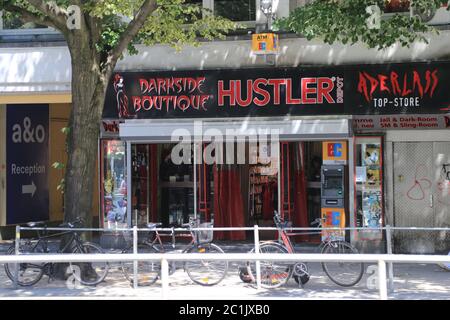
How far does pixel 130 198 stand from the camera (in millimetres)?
15461

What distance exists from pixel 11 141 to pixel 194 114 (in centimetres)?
505

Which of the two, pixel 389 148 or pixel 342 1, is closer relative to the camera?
pixel 342 1

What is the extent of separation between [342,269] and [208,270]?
2092 mm

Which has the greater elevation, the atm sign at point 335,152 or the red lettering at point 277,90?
the red lettering at point 277,90

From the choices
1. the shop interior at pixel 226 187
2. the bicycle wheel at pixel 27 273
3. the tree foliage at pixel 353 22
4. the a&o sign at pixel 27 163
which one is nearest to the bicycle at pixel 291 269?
the bicycle wheel at pixel 27 273

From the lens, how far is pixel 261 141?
15266 mm

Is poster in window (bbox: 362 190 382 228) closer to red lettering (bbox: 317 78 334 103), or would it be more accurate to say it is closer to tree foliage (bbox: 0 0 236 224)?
red lettering (bbox: 317 78 334 103)

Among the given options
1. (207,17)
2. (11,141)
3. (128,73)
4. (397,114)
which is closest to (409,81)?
(397,114)

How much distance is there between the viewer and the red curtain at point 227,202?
1564 centimetres

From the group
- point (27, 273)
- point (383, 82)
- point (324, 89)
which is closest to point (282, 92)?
point (324, 89)

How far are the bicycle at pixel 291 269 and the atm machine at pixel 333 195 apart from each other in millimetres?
3685

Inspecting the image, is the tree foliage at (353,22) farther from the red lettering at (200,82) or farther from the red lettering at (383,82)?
the red lettering at (200,82)

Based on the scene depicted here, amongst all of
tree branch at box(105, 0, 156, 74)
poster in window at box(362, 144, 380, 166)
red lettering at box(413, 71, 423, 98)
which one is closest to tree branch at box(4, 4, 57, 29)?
tree branch at box(105, 0, 156, 74)
